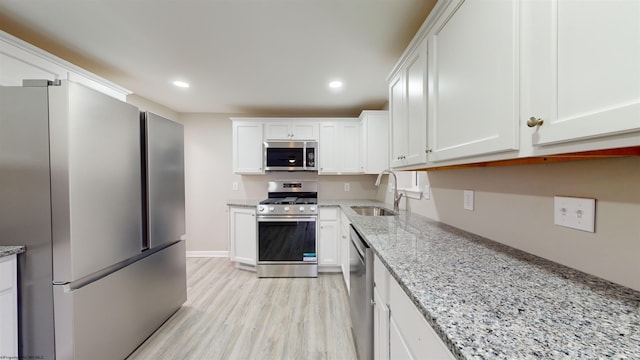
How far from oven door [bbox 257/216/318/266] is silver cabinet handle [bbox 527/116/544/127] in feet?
8.15

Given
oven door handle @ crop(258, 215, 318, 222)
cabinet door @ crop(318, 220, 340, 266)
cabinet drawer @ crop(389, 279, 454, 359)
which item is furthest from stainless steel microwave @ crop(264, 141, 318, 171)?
cabinet drawer @ crop(389, 279, 454, 359)

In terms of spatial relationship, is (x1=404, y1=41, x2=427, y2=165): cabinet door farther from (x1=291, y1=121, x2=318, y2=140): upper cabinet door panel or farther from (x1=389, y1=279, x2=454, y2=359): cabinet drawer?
(x1=291, y1=121, x2=318, y2=140): upper cabinet door panel

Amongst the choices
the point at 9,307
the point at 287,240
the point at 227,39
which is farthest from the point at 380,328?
the point at 227,39

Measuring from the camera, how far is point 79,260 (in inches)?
48.9

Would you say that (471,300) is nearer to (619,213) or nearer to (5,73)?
(619,213)

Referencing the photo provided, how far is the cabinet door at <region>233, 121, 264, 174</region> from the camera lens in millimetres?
3326

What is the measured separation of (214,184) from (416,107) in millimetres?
3259

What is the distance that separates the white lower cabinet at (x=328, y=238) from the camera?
117 inches

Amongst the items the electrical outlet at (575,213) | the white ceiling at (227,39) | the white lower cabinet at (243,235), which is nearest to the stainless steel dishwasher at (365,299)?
the electrical outlet at (575,213)

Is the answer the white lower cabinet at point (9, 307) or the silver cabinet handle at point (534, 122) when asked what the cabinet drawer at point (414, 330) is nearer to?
the silver cabinet handle at point (534, 122)

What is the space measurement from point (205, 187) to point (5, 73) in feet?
8.10

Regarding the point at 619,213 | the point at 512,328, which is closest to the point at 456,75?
the point at 619,213

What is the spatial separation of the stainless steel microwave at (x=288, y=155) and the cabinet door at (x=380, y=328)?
7.45 ft

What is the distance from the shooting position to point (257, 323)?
200 centimetres
